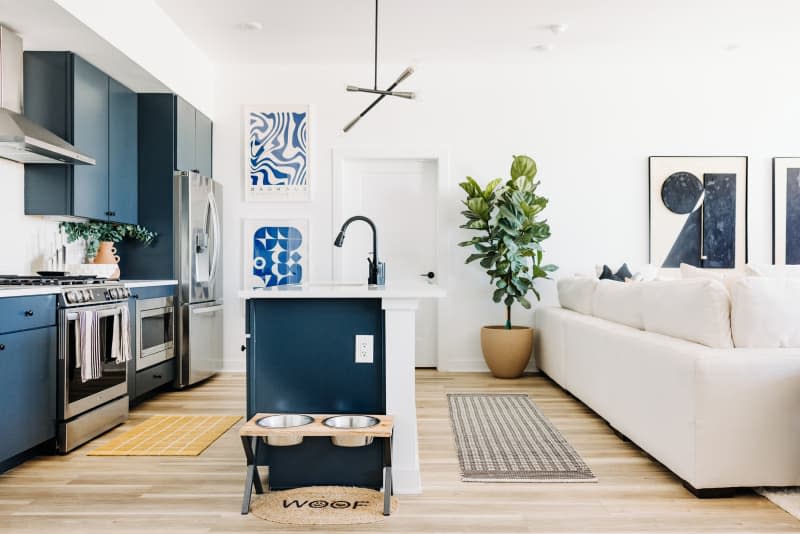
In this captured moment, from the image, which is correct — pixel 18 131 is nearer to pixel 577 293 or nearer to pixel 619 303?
pixel 619 303

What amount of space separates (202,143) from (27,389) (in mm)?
2963

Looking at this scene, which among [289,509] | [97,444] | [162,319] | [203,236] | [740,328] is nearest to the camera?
[289,509]

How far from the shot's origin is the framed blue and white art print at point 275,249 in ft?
18.5

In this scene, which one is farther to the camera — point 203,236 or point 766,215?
point 766,215

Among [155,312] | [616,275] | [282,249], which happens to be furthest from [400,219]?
[155,312]

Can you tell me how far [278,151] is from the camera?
5.66 metres

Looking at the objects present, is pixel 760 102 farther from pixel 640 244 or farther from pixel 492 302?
pixel 492 302

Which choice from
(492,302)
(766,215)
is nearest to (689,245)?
(766,215)

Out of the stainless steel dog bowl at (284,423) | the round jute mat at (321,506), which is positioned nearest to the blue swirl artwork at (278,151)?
the stainless steel dog bowl at (284,423)

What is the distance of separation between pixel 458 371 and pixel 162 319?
8.54ft

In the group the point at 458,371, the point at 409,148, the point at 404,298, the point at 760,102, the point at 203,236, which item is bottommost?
the point at 458,371

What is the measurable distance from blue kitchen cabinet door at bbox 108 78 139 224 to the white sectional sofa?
3.61 meters

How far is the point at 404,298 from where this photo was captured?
8.32 ft

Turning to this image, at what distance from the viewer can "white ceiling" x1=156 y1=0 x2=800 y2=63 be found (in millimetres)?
4367
